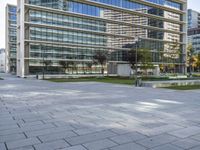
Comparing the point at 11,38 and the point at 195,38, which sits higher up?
the point at 195,38

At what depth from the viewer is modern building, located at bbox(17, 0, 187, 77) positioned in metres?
51.9

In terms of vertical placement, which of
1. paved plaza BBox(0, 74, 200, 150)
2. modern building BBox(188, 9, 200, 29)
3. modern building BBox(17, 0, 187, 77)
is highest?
modern building BBox(188, 9, 200, 29)

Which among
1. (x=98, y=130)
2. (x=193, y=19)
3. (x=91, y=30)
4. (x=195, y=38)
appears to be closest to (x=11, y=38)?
(x=91, y=30)

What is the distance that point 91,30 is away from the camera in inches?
2378

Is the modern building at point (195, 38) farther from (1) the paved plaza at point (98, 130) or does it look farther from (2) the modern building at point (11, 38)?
(1) the paved plaza at point (98, 130)

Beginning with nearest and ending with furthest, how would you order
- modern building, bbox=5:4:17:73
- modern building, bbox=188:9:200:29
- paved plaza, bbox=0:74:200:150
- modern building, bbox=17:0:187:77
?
paved plaza, bbox=0:74:200:150, modern building, bbox=17:0:187:77, modern building, bbox=5:4:17:73, modern building, bbox=188:9:200:29

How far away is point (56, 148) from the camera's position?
479 cm

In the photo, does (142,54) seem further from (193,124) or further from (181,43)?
(193,124)

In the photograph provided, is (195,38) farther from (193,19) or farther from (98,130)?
(98,130)

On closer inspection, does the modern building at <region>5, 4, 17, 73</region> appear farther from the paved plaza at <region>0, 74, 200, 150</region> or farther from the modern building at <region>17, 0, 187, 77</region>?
the paved plaza at <region>0, 74, 200, 150</region>

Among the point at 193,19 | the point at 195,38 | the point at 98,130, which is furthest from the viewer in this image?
the point at 193,19

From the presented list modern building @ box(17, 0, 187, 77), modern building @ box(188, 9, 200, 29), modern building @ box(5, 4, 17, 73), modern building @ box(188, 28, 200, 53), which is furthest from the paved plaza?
modern building @ box(188, 9, 200, 29)

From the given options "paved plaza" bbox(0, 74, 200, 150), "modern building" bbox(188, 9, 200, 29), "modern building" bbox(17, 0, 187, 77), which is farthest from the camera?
"modern building" bbox(188, 9, 200, 29)

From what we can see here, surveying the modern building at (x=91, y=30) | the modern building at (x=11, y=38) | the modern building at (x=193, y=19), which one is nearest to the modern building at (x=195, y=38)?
the modern building at (x=193, y=19)
